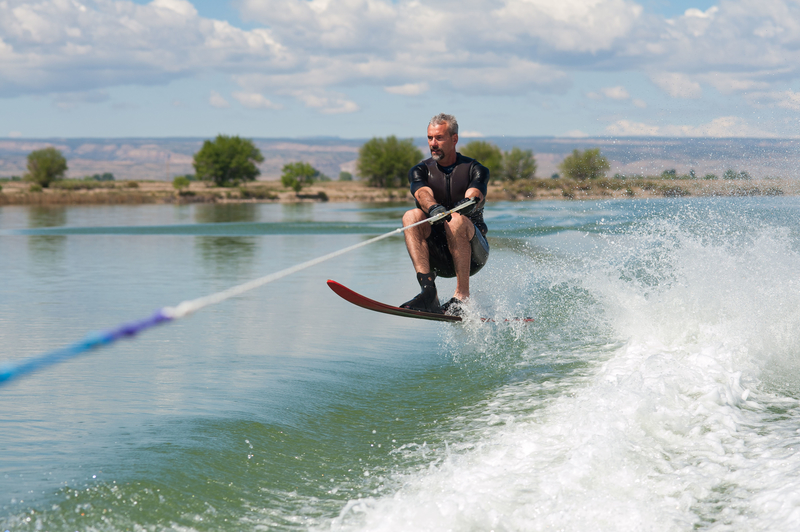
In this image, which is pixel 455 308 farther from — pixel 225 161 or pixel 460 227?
pixel 225 161

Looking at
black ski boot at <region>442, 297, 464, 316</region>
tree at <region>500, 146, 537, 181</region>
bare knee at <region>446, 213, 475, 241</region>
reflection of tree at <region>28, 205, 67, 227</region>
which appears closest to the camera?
bare knee at <region>446, 213, 475, 241</region>

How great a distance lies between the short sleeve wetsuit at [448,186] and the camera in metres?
6.00

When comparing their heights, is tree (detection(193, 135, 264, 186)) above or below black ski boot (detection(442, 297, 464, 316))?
above

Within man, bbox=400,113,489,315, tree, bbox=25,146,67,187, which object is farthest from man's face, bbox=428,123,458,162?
tree, bbox=25,146,67,187

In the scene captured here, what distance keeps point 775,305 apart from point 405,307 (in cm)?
292

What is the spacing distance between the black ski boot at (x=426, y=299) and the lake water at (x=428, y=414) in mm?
414

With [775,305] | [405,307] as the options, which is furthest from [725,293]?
[405,307]

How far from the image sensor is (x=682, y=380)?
4250mm

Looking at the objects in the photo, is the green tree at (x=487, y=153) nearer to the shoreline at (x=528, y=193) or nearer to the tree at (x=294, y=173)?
the shoreline at (x=528, y=193)

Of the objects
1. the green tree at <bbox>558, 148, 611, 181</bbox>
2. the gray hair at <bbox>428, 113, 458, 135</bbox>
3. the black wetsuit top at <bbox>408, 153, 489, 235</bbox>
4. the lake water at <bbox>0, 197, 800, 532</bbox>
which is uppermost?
the green tree at <bbox>558, 148, 611, 181</bbox>

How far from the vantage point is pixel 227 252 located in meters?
17.0

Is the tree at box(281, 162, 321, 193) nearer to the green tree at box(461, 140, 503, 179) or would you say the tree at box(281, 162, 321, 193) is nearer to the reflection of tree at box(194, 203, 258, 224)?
the green tree at box(461, 140, 503, 179)

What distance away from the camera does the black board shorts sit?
6047 mm

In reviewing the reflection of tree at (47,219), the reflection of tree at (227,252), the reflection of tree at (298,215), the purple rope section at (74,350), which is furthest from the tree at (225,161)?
the purple rope section at (74,350)
